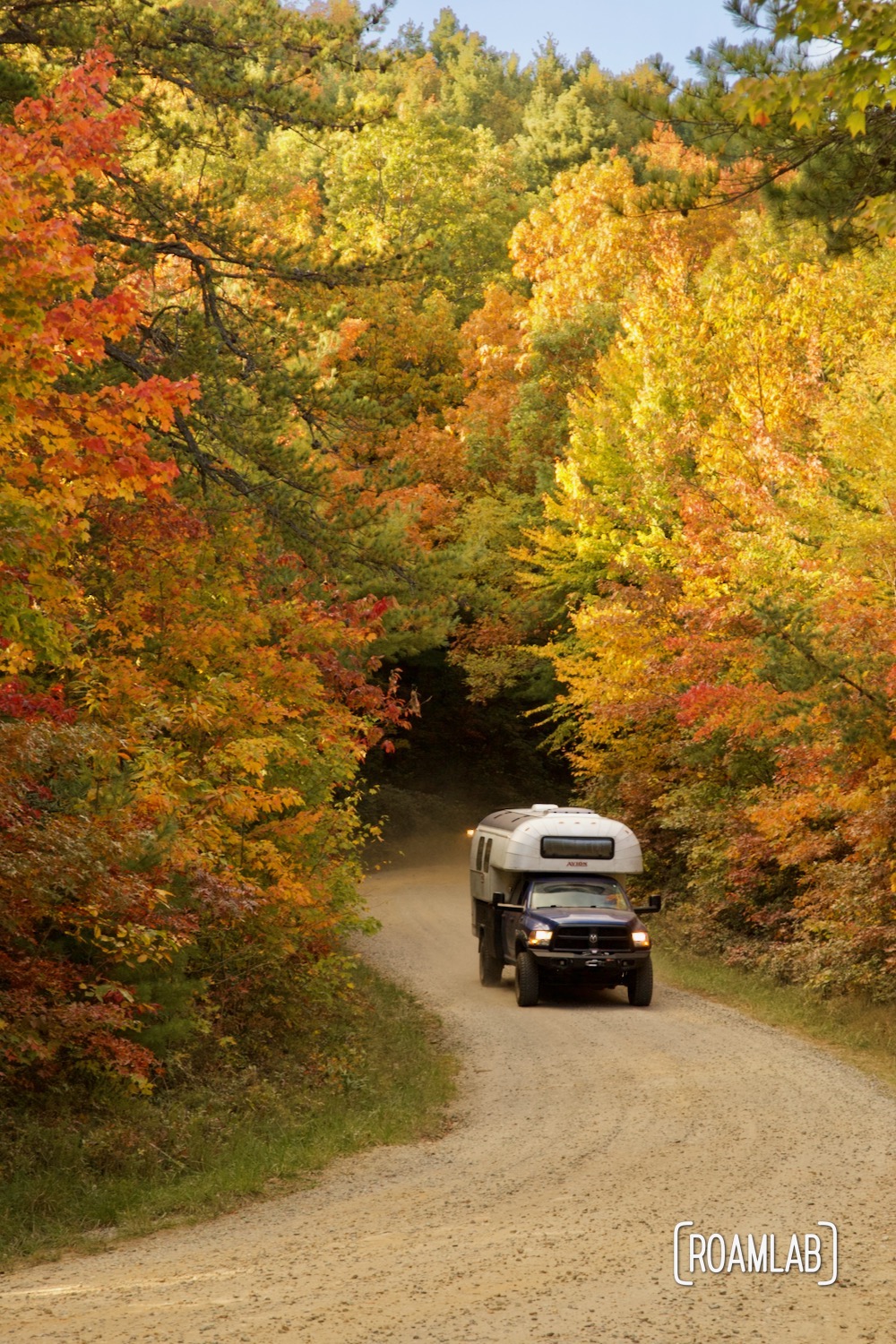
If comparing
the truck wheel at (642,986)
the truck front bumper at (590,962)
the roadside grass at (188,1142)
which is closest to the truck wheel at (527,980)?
the truck front bumper at (590,962)

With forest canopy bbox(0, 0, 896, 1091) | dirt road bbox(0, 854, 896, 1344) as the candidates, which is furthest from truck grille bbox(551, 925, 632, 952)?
dirt road bbox(0, 854, 896, 1344)

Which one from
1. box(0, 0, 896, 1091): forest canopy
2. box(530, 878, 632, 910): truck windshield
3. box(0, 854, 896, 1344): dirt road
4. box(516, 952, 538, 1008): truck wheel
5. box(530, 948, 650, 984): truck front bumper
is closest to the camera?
box(0, 854, 896, 1344): dirt road

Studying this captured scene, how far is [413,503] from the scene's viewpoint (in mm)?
24375

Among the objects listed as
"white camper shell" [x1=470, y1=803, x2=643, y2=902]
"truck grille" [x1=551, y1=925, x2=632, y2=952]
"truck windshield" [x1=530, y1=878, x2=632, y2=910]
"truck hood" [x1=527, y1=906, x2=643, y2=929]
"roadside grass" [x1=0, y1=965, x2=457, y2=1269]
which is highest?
"white camper shell" [x1=470, y1=803, x2=643, y2=902]

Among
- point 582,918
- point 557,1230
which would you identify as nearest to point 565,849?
point 582,918

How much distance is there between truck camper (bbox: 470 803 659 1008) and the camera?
62.2 ft

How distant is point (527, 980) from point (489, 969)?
2.68 m

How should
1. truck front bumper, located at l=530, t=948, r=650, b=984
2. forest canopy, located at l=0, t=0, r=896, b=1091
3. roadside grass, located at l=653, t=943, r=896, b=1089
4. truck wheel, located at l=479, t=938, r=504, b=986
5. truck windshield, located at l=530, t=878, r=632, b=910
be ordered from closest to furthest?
1. forest canopy, located at l=0, t=0, r=896, b=1091
2. roadside grass, located at l=653, t=943, r=896, b=1089
3. truck front bumper, located at l=530, t=948, r=650, b=984
4. truck windshield, located at l=530, t=878, r=632, b=910
5. truck wheel, located at l=479, t=938, r=504, b=986

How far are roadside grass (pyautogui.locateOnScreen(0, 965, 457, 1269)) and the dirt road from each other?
353mm

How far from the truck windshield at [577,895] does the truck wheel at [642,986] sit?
3.03ft

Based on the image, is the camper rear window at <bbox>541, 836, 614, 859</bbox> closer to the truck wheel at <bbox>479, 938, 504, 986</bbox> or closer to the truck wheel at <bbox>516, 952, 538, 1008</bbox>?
the truck wheel at <bbox>516, 952, 538, 1008</bbox>

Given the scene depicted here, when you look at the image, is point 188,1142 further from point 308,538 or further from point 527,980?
point 527,980

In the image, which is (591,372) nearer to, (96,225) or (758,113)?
(96,225)

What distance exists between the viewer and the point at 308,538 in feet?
51.8
